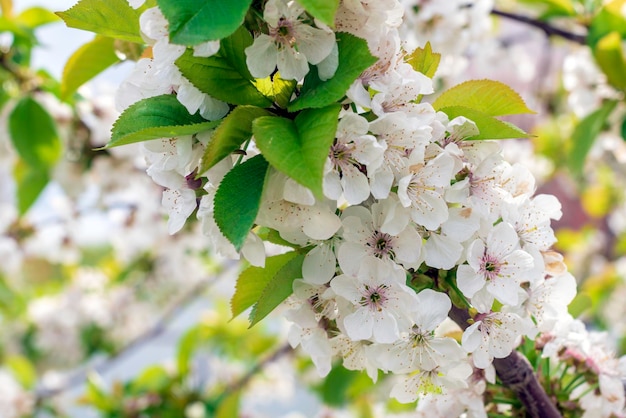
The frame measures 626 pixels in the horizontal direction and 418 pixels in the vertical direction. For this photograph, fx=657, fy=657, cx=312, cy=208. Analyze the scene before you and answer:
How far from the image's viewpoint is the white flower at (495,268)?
21.4 inches

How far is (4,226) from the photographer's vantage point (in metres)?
2.21

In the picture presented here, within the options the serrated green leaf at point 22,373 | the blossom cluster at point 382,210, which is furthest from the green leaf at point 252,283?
the serrated green leaf at point 22,373

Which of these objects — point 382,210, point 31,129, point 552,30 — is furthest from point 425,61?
point 31,129

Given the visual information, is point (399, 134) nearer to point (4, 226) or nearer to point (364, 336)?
point (364, 336)

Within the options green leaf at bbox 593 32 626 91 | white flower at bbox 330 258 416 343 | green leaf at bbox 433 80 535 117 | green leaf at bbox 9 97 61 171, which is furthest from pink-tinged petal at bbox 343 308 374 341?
green leaf at bbox 9 97 61 171

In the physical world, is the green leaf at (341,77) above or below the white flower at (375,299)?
above

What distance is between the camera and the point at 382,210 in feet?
1.73

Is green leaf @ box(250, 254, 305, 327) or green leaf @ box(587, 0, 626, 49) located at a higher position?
green leaf @ box(250, 254, 305, 327)

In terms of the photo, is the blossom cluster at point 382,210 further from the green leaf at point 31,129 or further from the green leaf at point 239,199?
the green leaf at point 31,129

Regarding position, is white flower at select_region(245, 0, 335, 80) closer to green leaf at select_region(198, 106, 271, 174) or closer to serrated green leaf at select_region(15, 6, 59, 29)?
green leaf at select_region(198, 106, 271, 174)

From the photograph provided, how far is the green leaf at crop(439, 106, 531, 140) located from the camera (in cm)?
56

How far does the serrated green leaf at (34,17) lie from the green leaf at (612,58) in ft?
3.74

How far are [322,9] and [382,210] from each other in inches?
6.4

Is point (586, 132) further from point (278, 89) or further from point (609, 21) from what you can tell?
point (278, 89)
